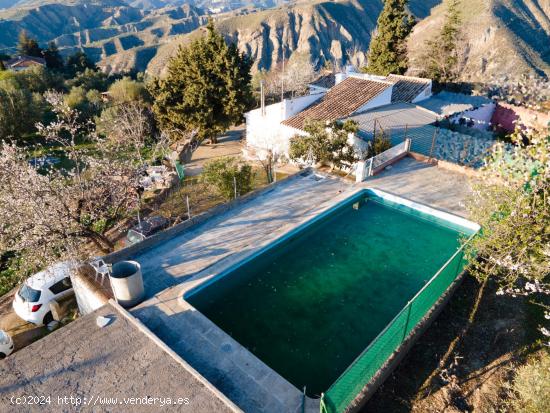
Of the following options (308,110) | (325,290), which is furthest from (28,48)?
(325,290)

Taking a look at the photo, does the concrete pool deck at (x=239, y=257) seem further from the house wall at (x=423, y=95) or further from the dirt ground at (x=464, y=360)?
the house wall at (x=423, y=95)

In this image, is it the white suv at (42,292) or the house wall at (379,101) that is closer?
the white suv at (42,292)

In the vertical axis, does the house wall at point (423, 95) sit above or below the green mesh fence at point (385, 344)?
above

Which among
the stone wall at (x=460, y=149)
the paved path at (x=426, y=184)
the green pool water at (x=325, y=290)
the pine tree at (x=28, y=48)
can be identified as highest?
the pine tree at (x=28, y=48)

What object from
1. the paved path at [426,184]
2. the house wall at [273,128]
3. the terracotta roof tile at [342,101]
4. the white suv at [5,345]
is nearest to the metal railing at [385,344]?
the paved path at [426,184]

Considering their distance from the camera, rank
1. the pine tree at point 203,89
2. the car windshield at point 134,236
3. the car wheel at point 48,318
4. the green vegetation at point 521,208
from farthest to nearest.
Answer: the pine tree at point 203,89 < the car windshield at point 134,236 < the car wheel at point 48,318 < the green vegetation at point 521,208

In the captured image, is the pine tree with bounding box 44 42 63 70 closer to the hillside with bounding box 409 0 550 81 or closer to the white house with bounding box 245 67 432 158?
the white house with bounding box 245 67 432 158

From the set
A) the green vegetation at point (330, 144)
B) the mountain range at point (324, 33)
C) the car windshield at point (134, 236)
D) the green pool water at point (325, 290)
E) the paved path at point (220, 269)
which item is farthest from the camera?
the mountain range at point (324, 33)
